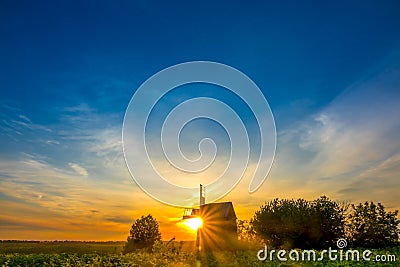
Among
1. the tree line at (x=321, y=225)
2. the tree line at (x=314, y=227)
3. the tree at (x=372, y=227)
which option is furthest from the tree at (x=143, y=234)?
the tree at (x=372, y=227)

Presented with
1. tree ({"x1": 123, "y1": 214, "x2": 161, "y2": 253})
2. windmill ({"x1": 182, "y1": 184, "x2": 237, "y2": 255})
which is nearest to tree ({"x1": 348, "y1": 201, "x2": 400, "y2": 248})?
windmill ({"x1": 182, "y1": 184, "x2": 237, "y2": 255})

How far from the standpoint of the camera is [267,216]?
4328 centimetres

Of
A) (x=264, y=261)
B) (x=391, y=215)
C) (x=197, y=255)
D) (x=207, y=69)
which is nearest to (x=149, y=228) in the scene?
(x=197, y=255)

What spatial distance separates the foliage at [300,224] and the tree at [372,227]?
159 cm

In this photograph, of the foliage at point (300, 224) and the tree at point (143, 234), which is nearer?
the foliage at point (300, 224)

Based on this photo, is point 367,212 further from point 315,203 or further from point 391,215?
point 315,203

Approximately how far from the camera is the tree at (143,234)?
44.7 m

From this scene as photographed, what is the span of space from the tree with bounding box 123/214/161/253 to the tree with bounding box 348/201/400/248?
24.8 meters

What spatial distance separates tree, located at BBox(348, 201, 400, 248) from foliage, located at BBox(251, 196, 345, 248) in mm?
1588

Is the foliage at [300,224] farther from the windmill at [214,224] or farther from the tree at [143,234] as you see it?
the tree at [143,234]

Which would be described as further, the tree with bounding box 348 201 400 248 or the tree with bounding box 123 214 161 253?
the tree with bounding box 123 214 161 253

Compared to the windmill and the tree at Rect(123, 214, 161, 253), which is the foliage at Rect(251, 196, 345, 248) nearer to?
the windmill

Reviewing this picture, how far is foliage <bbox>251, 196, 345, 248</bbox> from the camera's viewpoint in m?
39.1

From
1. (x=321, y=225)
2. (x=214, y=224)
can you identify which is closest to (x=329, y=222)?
(x=321, y=225)
